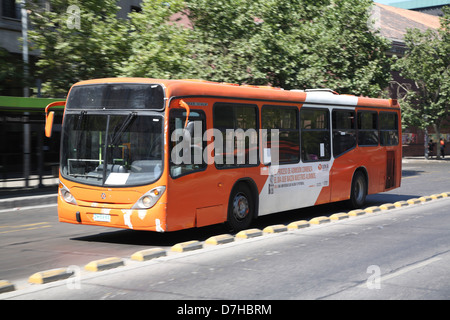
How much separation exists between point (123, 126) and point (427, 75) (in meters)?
38.3

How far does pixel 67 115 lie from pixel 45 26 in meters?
10.8

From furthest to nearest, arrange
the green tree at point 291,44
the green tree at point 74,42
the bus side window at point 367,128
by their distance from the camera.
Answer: the green tree at point 291,44 → the green tree at point 74,42 → the bus side window at point 367,128

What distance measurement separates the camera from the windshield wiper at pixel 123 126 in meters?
9.96

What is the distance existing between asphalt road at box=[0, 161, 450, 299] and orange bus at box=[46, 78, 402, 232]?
27.4 inches

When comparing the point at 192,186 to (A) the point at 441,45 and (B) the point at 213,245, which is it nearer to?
(B) the point at 213,245

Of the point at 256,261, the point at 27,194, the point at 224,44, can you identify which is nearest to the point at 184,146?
the point at 256,261

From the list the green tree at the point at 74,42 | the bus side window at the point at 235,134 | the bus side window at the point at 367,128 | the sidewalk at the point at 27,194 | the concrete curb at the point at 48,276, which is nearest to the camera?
the concrete curb at the point at 48,276

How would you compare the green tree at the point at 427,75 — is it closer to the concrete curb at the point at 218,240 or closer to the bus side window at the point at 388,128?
the bus side window at the point at 388,128

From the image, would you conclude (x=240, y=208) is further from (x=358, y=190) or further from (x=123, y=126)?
(x=358, y=190)

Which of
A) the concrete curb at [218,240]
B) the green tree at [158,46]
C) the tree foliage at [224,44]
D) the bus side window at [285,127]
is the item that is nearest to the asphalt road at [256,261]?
the concrete curb at [218,240]

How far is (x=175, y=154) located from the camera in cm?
991

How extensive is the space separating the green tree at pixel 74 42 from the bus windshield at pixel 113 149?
9.92m

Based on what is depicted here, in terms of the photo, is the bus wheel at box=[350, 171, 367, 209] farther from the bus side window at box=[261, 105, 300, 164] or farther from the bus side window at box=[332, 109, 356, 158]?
the bus side window at box=[261, 105, 300, 164]
